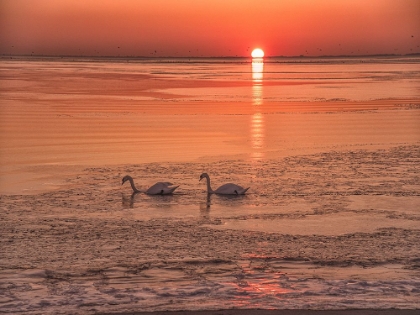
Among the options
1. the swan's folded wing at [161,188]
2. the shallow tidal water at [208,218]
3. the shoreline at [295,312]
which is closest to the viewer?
the shoreline at [295,312]

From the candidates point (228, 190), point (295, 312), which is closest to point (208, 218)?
point (228, 190)

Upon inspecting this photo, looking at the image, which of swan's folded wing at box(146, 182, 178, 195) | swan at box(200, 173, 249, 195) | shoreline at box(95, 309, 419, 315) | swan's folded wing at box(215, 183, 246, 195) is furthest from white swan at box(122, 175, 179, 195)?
shoreline at box(95, 309, 419, 315)

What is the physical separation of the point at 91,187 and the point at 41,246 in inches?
158

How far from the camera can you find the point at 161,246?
10.3 m

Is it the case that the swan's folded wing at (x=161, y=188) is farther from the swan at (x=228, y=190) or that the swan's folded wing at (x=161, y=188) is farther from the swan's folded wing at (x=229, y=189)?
the swan's folded wing at (x=229, y=189)

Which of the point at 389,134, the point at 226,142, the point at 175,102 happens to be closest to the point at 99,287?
the point at 226,142

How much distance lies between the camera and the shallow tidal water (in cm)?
824

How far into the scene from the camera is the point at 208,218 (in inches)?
476

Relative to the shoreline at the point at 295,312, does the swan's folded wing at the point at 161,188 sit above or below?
above

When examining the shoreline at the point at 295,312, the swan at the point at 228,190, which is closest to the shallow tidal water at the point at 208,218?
the swan at the point at 228,190

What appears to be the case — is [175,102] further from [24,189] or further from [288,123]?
[24,189]

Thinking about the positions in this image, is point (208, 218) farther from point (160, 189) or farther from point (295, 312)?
point (295, 312)

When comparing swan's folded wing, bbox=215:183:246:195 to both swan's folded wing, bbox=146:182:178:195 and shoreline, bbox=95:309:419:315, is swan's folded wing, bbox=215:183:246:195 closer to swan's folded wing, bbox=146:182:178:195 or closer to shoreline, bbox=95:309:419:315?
swan's folded wing, bbox=146:182:178:195

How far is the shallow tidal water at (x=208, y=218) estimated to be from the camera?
27.0 ft
